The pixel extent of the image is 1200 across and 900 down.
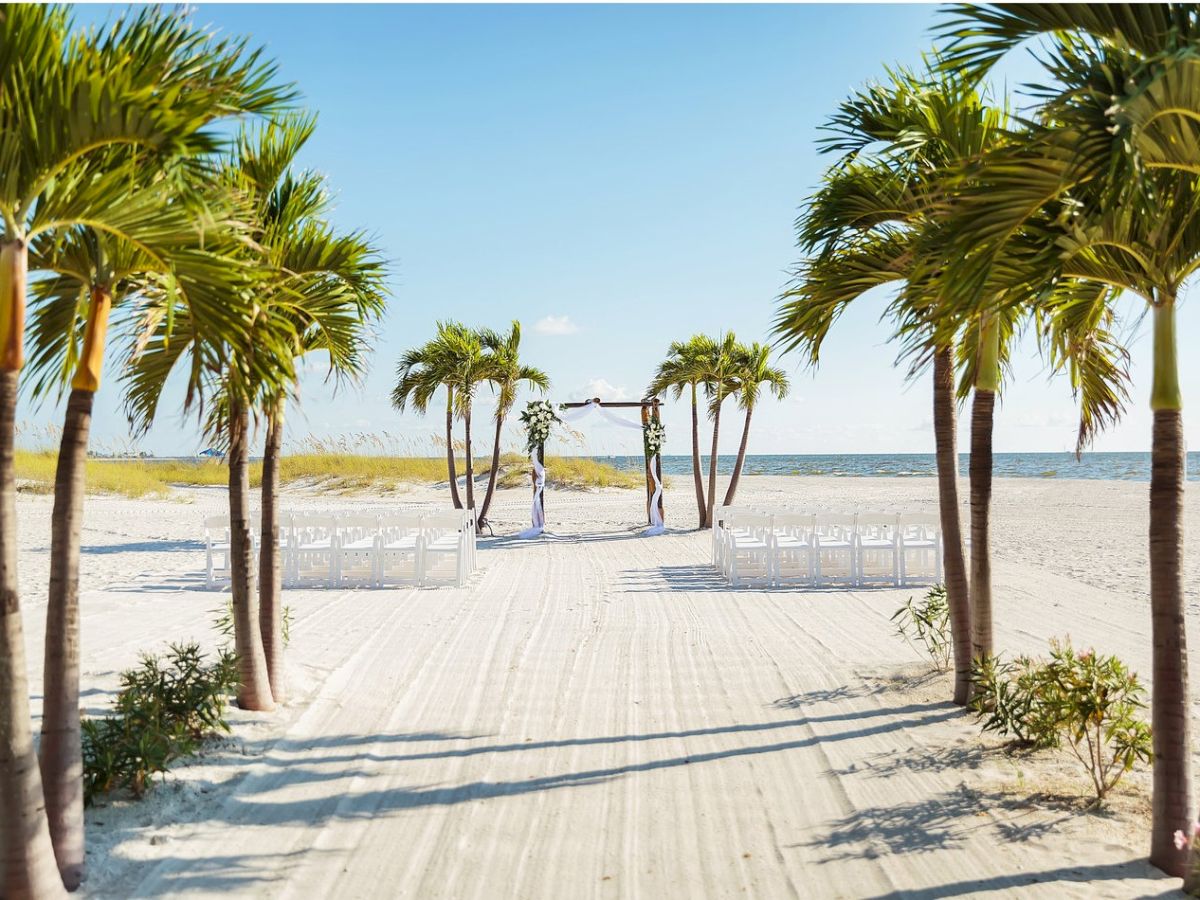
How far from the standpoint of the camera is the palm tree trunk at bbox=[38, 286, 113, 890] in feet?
10.7

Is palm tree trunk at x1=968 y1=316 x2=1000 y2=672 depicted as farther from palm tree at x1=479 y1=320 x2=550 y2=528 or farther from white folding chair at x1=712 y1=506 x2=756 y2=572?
palm tree at x1=479 y1=320 x2=550 y2=528

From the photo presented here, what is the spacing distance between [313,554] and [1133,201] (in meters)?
11.4

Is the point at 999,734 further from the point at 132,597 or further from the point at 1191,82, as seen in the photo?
the point at 132,597

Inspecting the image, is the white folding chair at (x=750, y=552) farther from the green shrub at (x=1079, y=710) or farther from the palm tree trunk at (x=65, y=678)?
the palm tree trunk at (x=65, y=678)

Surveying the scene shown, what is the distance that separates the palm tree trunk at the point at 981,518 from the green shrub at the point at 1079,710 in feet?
0.96

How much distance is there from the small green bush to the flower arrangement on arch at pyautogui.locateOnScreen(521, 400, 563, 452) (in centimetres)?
1421

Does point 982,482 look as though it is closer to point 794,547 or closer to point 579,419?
point 794,547

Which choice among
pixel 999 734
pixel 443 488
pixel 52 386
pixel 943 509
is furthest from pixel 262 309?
pixel 443 488

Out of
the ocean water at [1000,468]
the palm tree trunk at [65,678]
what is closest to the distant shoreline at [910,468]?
the ocean water at [1000,468]

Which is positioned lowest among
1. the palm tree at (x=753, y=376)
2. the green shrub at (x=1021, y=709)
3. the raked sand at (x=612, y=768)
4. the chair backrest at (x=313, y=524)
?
the raked sand at (x=612, y=768)

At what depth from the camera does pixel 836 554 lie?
41.3 ft

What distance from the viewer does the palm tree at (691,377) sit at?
66.0ft

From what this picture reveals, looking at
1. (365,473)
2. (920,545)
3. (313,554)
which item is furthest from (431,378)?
(365,473)

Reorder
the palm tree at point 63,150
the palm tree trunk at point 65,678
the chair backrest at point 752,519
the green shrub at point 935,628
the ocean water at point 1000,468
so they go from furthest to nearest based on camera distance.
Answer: the ocean water at point 1000,468
the chair backrest at point 752,519
the green shrub at point 935,628
the palm tree trunk at point 65,678
the palm tree at point 63,150
